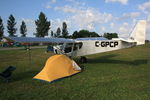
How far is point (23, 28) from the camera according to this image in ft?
256

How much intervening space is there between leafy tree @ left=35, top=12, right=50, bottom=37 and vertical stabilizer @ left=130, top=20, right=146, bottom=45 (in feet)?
183

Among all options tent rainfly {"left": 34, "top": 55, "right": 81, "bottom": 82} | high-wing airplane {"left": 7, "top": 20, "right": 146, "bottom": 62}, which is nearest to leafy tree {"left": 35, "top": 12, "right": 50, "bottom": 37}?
high-wing airplane {"left": 7, "top": 20, "right": 146, "bottom": 62}

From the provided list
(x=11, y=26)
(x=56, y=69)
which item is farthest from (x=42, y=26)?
(x=56, y=69)

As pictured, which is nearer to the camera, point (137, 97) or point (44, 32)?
point (137, 97)

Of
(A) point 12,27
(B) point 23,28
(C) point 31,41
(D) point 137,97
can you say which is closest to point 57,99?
(D) point 137,97

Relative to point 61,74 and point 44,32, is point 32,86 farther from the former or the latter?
point 44,32

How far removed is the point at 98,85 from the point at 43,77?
3110 millimetres

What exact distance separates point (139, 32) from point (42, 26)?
187ft

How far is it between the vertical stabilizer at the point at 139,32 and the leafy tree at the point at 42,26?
183ft

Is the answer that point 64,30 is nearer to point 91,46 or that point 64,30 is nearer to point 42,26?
point 42,26

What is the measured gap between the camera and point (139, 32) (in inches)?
514

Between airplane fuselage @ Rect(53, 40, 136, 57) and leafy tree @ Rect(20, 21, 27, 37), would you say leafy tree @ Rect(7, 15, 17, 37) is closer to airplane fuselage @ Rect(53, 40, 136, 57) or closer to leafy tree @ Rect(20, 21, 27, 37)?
leafy tree @ Rect(20, 21, 27, 37)

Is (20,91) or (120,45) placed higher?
(120,45)

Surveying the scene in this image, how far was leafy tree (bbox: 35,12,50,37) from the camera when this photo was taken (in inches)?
2559
